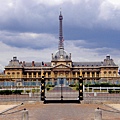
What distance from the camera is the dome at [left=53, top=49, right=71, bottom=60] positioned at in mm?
141000

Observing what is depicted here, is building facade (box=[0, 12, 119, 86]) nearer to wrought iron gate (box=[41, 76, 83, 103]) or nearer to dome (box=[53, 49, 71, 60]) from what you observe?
dome (box=[53, 49, 71, 60])

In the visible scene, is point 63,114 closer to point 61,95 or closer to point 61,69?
point 61,95

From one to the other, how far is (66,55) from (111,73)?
79.3 feet

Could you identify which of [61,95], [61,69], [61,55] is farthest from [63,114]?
[61,55]

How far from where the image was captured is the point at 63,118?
645 inches

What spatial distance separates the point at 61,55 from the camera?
5586 inches

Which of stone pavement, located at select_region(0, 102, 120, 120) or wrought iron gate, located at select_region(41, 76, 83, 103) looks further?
wrought iron gate, located at select_region(41, 76, 83, 103)

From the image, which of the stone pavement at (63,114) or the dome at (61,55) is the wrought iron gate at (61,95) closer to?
the stone pavement at (63,114)

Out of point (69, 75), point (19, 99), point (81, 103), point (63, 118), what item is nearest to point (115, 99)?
point (81, 103)

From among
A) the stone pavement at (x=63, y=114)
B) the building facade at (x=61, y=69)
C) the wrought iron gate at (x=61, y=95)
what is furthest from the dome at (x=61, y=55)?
the stone pavement at (x=63, y=114)

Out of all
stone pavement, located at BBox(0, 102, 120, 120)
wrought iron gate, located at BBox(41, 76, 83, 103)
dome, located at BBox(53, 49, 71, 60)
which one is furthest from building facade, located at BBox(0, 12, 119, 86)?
stone pavement, located at BBox(0, 102, 120, 120)

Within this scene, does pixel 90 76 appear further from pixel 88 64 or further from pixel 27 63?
pixel 27 63

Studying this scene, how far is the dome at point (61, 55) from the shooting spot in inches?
5551

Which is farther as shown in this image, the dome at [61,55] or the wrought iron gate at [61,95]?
the dome at [61,55]
